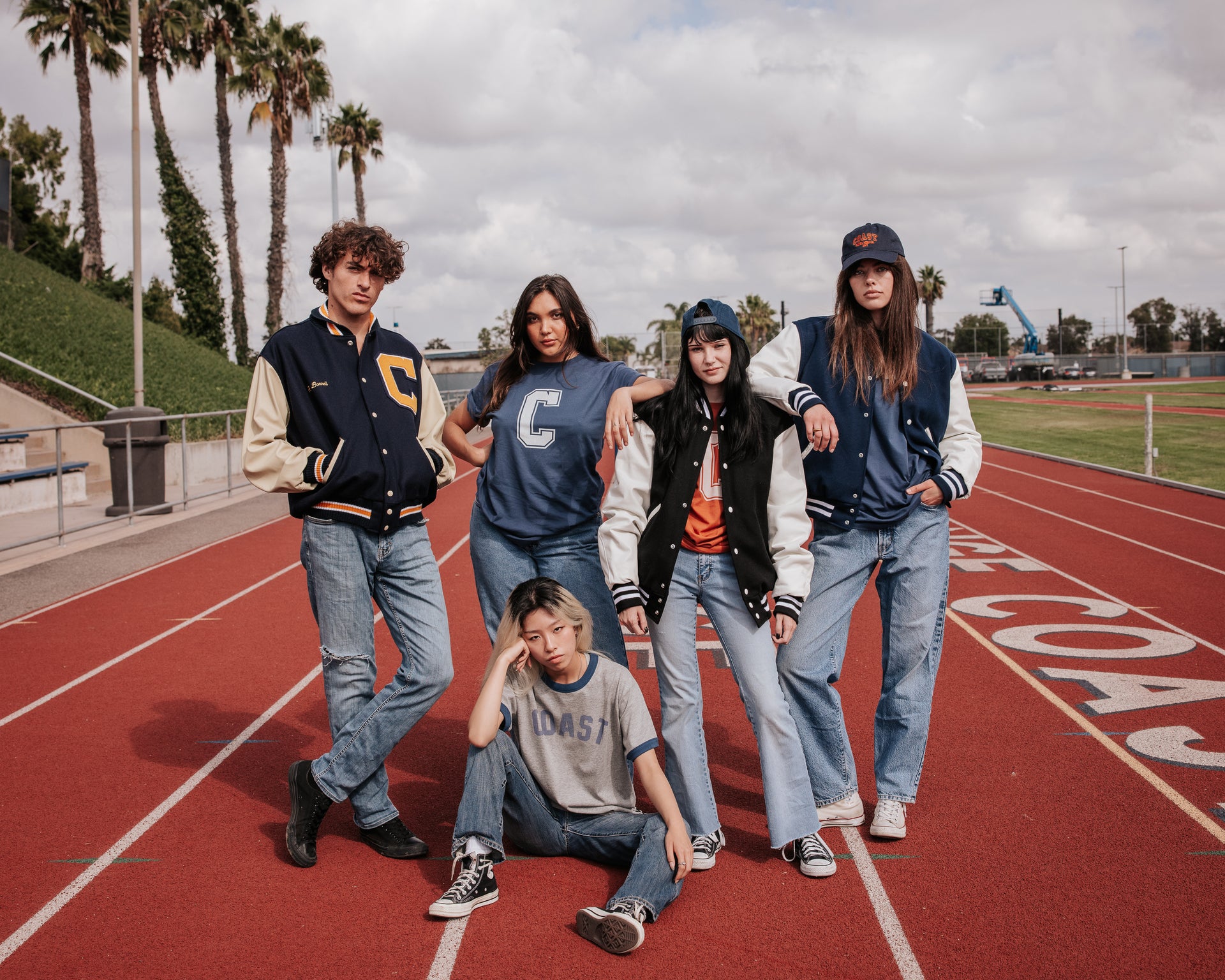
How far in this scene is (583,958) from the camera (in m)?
3.15

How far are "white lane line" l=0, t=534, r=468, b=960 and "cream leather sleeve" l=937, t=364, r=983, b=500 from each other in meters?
2.40

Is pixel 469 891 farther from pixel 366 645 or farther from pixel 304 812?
pixel 366 645

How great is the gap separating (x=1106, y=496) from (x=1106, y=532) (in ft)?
12.1

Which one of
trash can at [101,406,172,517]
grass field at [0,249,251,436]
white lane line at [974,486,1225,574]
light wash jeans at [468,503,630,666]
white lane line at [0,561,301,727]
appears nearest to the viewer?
light wash jeans at [468,503,630,666]

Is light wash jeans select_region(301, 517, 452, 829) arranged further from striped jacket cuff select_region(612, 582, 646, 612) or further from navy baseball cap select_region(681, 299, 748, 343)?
navy baseball cap select_region(681, 299, 748, 343)

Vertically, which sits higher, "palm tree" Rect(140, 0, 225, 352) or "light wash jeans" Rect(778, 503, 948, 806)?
"palm tree" Rect(140, 0, 225, 352)

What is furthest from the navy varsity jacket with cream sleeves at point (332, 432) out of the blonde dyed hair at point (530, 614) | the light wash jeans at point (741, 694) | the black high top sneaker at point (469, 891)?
the black high top sneaker at point (469, 891)

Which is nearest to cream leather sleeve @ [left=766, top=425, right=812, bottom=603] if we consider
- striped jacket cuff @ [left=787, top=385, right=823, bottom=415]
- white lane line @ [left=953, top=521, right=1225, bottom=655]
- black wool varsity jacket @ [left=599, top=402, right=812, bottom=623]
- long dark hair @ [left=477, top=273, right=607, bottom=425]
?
black wool varsity jacket @ [left=599, top=402, right=812, bottom=623]

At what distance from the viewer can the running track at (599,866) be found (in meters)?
3.17

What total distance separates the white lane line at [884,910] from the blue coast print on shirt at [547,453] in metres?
1.58

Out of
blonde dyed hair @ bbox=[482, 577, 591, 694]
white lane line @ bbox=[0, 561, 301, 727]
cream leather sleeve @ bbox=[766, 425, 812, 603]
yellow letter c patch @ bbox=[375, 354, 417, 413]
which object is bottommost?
white lane line @ bbox=[0, 561, 301, 727]

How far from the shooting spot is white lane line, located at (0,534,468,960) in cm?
331

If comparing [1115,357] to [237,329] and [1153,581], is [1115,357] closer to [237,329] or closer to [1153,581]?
[237,329]

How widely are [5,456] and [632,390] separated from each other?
13283 mm
